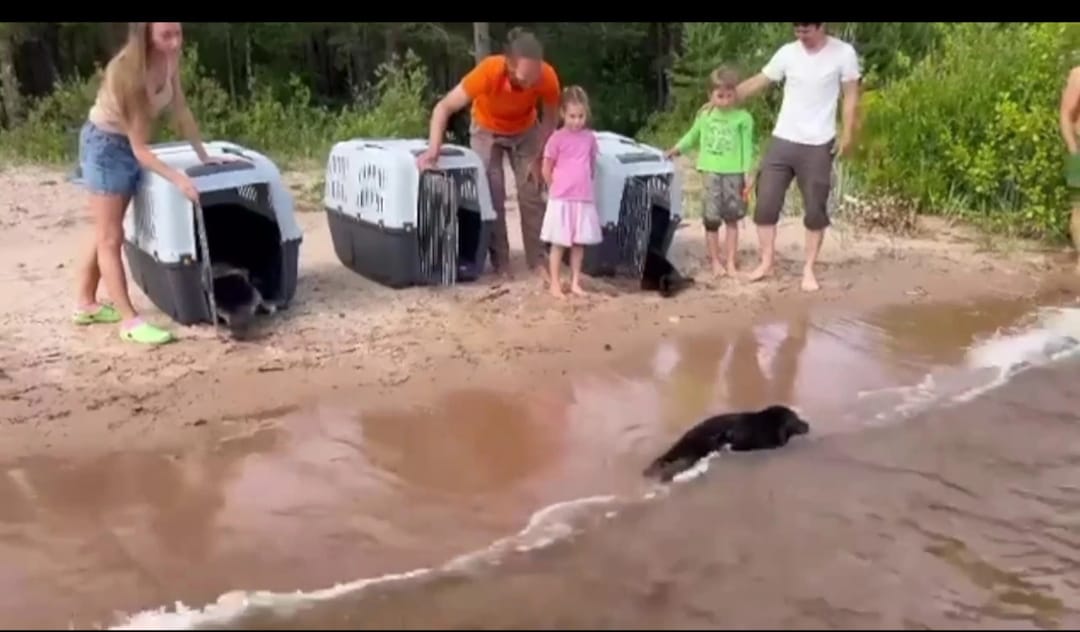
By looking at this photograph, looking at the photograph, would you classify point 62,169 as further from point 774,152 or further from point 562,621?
point 562,621

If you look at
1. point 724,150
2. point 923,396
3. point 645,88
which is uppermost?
point 724,150

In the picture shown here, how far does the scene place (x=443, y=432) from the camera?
5270 millimetres

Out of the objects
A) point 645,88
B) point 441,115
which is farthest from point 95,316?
point 645,88

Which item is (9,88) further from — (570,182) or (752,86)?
(752,86)

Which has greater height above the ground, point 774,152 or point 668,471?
point 774,152

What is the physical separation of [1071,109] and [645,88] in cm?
1140

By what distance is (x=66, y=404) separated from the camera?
542 centimetres

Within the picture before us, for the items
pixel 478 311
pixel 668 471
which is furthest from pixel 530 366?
pixel 668 471

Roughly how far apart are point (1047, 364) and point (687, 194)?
15.0ft

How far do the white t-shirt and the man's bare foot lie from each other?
2.70 ft

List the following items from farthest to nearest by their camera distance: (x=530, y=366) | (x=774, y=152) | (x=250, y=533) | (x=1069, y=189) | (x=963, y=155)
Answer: (x=963, y=155)
(x=1069, y=189)
(x=774, y=152)
(x=530, y=366)
(x=250, y=533)

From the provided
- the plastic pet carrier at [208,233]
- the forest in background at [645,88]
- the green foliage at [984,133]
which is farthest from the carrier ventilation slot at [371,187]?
the green foliage at [984,133]

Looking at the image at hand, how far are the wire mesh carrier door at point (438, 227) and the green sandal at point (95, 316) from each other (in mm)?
1690

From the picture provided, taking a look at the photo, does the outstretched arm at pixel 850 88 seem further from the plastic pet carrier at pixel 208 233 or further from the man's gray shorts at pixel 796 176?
the plastic pet carrier at pixel 208 233
